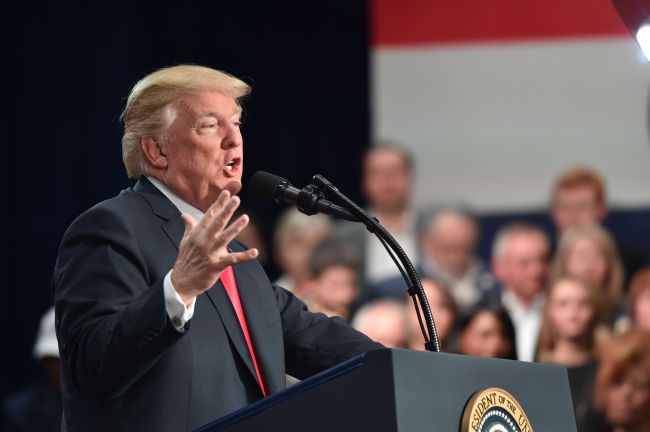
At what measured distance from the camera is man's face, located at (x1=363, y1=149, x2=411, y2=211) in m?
6.26

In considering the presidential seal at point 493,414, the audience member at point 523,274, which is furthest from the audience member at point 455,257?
the presidential seal at point 493,414

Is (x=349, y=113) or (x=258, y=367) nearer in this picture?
(x=258, y=367)

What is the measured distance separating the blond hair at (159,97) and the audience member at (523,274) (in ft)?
10.3

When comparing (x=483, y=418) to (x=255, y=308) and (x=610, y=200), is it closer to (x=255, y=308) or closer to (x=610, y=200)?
(x=255, y=308)

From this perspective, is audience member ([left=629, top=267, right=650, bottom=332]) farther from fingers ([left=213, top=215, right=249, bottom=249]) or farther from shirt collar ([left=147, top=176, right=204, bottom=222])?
fingers ([left=213, top=215, right=249, bottom=249])

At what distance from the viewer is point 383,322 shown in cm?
526

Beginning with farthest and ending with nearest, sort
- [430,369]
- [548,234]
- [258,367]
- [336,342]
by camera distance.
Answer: [548,234], [336,342], [258,367], [430,369]

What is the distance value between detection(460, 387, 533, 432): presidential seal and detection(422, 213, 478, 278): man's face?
4.00 m

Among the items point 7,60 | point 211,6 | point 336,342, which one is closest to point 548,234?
point 211,6

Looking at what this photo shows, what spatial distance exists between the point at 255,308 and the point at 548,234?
3.92 meters

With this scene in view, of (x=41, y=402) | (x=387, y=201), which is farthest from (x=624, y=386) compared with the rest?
(x=41, y=402)

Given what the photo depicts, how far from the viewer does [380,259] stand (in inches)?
246

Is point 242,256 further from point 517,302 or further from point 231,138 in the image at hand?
point 517,302

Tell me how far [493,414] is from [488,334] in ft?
10.1
